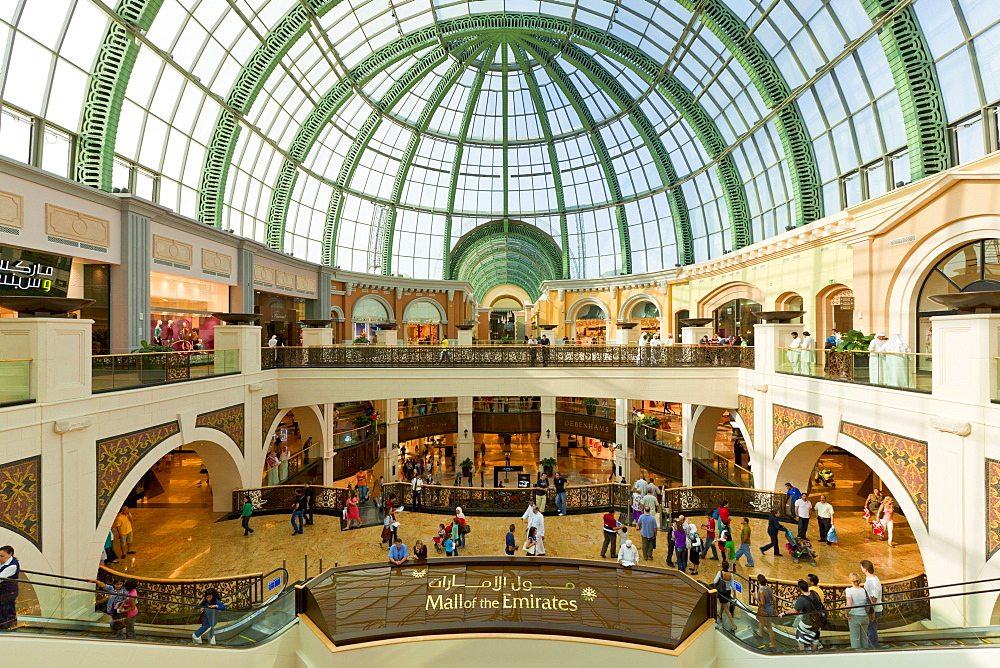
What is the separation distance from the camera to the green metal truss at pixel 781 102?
18.4 meters

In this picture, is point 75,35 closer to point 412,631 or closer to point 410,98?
point 412,631

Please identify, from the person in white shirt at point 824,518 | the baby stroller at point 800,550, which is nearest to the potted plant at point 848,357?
the person in white shirt at point 824,518

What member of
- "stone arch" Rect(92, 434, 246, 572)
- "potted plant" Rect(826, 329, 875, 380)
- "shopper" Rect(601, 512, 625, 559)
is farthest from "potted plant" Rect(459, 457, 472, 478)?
"potted plant" Rect(826, 329, 875, 380)

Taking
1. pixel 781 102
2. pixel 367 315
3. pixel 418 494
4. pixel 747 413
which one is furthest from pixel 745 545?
pixel 367 315

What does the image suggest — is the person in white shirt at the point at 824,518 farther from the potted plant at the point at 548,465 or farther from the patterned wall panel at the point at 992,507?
Result: the potted plant at the point at 548,465

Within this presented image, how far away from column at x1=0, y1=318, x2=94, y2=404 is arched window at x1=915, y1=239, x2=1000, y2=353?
56.8 ft

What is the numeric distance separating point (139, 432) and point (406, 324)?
23.8 meters

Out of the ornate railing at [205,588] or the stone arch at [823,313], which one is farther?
the stone arch at [823,313]

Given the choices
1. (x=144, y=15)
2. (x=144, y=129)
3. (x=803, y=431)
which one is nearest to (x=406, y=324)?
(x=144, y=129)

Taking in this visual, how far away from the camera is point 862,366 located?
10773mm

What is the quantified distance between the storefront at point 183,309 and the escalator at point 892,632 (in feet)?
53.8

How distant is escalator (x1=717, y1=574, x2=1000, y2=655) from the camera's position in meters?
6.16

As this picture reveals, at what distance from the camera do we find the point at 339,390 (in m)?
17.1

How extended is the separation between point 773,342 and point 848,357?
3047 mm
